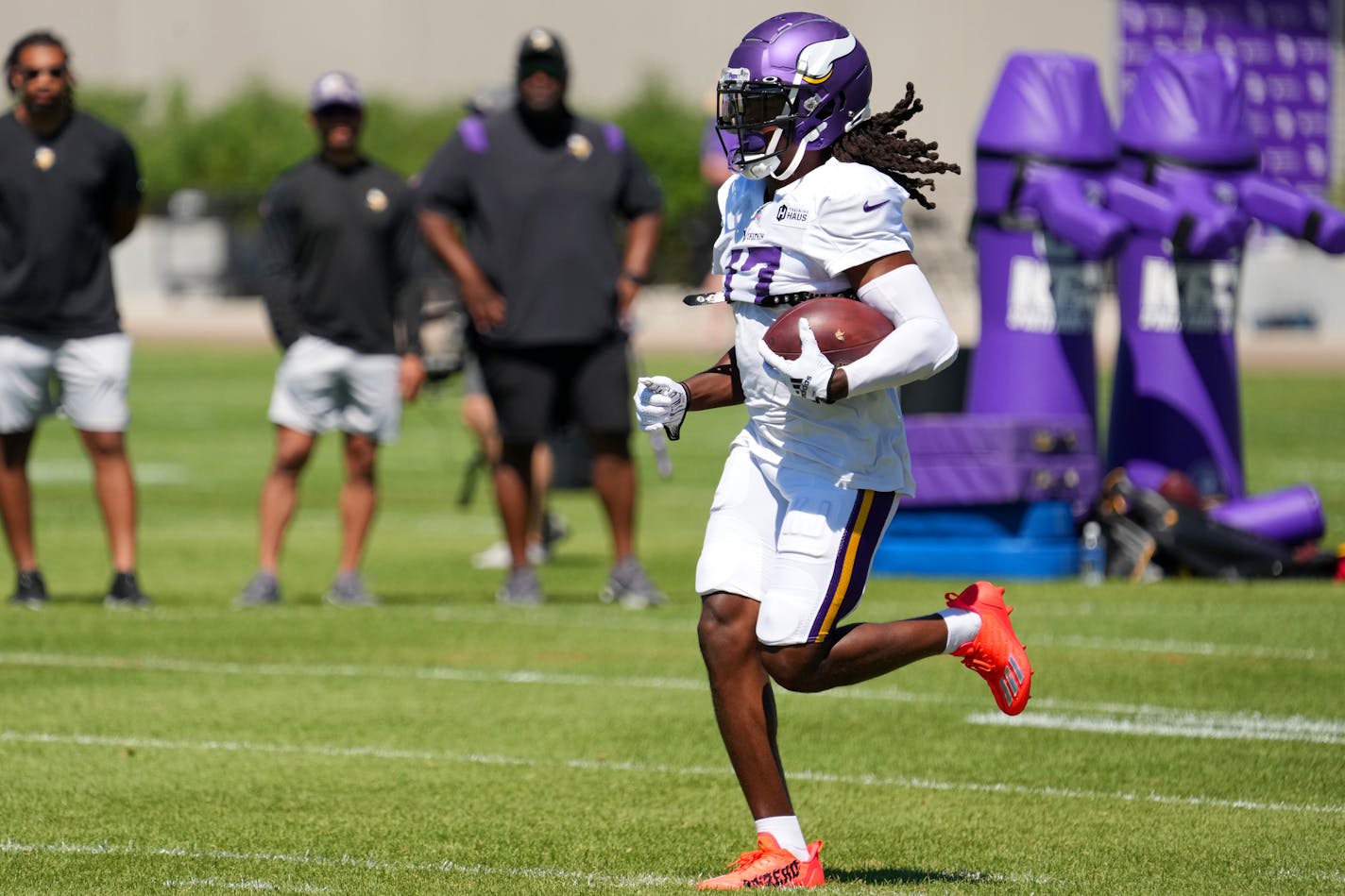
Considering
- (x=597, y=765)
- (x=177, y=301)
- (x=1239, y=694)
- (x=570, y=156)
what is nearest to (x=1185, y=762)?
(x=1239, y=694)

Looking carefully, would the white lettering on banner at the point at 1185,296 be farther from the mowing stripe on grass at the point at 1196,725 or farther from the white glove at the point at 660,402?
the white glove at the point at 660,402

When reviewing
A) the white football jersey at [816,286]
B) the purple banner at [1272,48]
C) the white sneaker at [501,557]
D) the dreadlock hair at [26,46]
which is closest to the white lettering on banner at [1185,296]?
the purple banner at [1272,48]

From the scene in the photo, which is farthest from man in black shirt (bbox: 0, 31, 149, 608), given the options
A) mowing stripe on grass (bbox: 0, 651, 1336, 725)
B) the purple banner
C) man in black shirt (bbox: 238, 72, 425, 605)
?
the purple banner

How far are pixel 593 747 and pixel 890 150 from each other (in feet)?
8.15

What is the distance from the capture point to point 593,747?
7.07m

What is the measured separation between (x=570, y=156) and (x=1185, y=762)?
15.0 feet

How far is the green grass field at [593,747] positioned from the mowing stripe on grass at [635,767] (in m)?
0.02

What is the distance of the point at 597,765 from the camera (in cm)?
676

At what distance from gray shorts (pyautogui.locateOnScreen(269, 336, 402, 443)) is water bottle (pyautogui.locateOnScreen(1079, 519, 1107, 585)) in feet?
11.6

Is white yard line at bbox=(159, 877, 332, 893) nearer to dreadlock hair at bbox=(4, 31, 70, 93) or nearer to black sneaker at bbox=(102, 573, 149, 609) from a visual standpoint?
black sneaker at bbox=(102, 573, 149, 609)

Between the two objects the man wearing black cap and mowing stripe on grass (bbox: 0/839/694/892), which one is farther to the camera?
the man wearing black cap

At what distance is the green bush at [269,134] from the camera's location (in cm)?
5950

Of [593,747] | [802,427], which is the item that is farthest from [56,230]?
[802,427]

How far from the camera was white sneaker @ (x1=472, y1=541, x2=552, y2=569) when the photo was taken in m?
12.1
